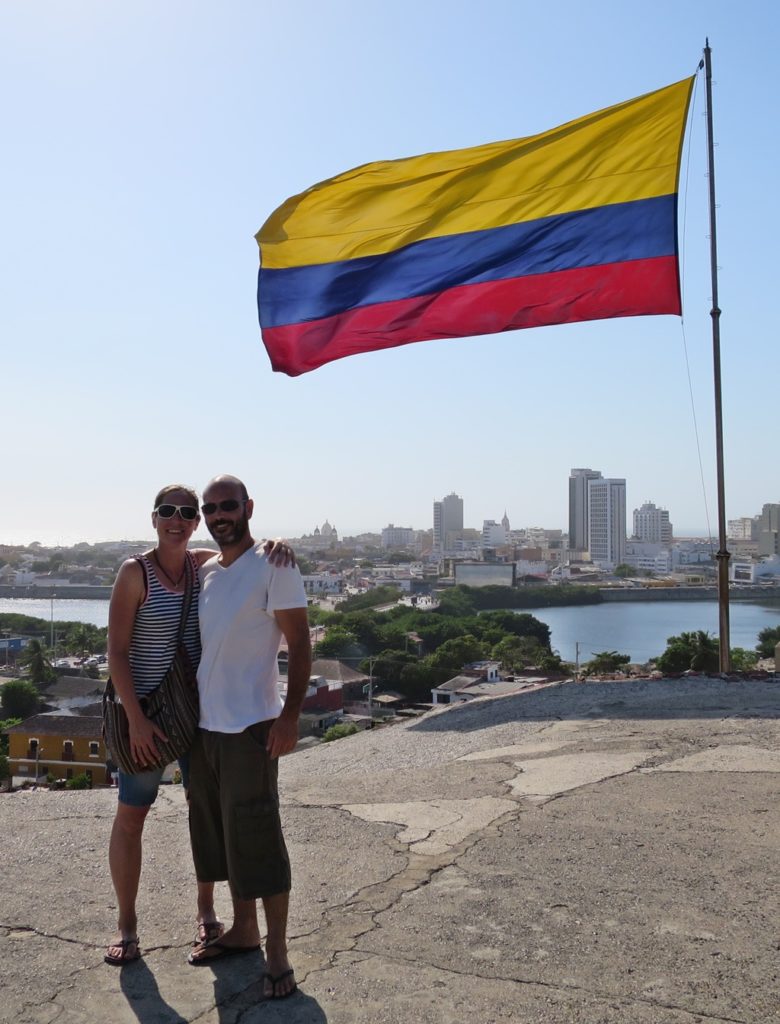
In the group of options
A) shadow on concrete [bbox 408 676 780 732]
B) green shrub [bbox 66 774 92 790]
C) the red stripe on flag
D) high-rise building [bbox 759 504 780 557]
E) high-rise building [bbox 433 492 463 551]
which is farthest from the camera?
high-rise building [bbox 433 492 463 551]

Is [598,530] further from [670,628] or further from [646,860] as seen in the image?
[646,860]

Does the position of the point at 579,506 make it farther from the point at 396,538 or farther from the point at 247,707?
the point at 247,707

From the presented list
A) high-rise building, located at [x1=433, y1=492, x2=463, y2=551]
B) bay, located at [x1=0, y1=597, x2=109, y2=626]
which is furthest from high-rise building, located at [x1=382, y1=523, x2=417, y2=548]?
bay, located at [x1=0, y1=597, x2=109, y2=626]

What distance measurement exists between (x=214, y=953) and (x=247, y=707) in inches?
16.3

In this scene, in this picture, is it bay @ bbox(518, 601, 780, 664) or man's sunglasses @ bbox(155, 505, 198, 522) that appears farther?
bay @ bbox(518, 601, 780, 664)

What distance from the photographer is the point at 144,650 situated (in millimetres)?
1648

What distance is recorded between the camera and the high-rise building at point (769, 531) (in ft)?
245

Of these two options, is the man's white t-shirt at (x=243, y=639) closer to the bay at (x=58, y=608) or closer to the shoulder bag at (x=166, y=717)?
the shoulder bag at (x=166, y=717)

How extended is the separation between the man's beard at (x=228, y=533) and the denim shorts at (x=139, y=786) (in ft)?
1.26

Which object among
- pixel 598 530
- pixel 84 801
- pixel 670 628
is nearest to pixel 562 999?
pixel 84 801

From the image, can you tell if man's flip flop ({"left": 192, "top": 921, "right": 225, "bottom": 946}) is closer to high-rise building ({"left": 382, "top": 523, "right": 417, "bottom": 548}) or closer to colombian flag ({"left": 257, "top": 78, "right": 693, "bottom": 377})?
colombian flag ({"left": 257, "top": 78, "right": 693, "bottom": 377})

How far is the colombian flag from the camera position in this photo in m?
3.86

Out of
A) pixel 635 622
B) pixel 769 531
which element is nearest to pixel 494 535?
pixel 769 531

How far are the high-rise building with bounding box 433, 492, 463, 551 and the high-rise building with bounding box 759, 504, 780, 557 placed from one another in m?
52.3
